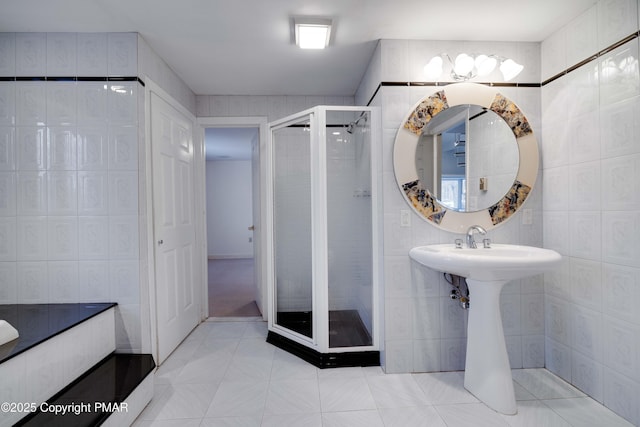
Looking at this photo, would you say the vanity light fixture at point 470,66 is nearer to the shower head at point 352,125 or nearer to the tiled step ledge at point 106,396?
the shower head at point 352,125

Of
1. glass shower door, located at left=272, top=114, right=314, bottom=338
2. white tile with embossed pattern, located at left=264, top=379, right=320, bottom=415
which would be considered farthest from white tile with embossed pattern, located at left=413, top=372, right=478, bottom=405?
glass shower door, located at left=272, top=114, right=314, bottom=338

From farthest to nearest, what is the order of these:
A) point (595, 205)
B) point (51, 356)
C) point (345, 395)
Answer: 1. point (345, 395)
2. point (595, 205)
3. point (51, 356)

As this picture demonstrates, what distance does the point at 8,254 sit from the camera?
1.97 metres

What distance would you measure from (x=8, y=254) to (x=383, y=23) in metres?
2.80

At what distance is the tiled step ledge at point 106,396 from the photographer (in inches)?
53.5

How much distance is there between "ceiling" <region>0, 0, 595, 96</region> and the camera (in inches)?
68.0

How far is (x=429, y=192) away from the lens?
2076mm

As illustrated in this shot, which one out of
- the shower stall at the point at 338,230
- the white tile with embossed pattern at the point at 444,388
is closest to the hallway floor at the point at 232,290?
the shower stall at the point at 338,230

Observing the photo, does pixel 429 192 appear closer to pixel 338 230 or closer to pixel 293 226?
pixel 338 230

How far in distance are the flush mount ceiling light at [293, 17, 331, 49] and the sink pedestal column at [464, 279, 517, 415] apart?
1791 millimetres

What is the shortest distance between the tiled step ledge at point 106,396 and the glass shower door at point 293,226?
1049 millimetres

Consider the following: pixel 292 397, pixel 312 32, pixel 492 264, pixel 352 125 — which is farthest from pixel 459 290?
pixel 312 32

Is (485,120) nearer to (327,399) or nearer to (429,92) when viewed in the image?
(429,92)

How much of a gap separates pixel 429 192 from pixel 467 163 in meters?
0.31
